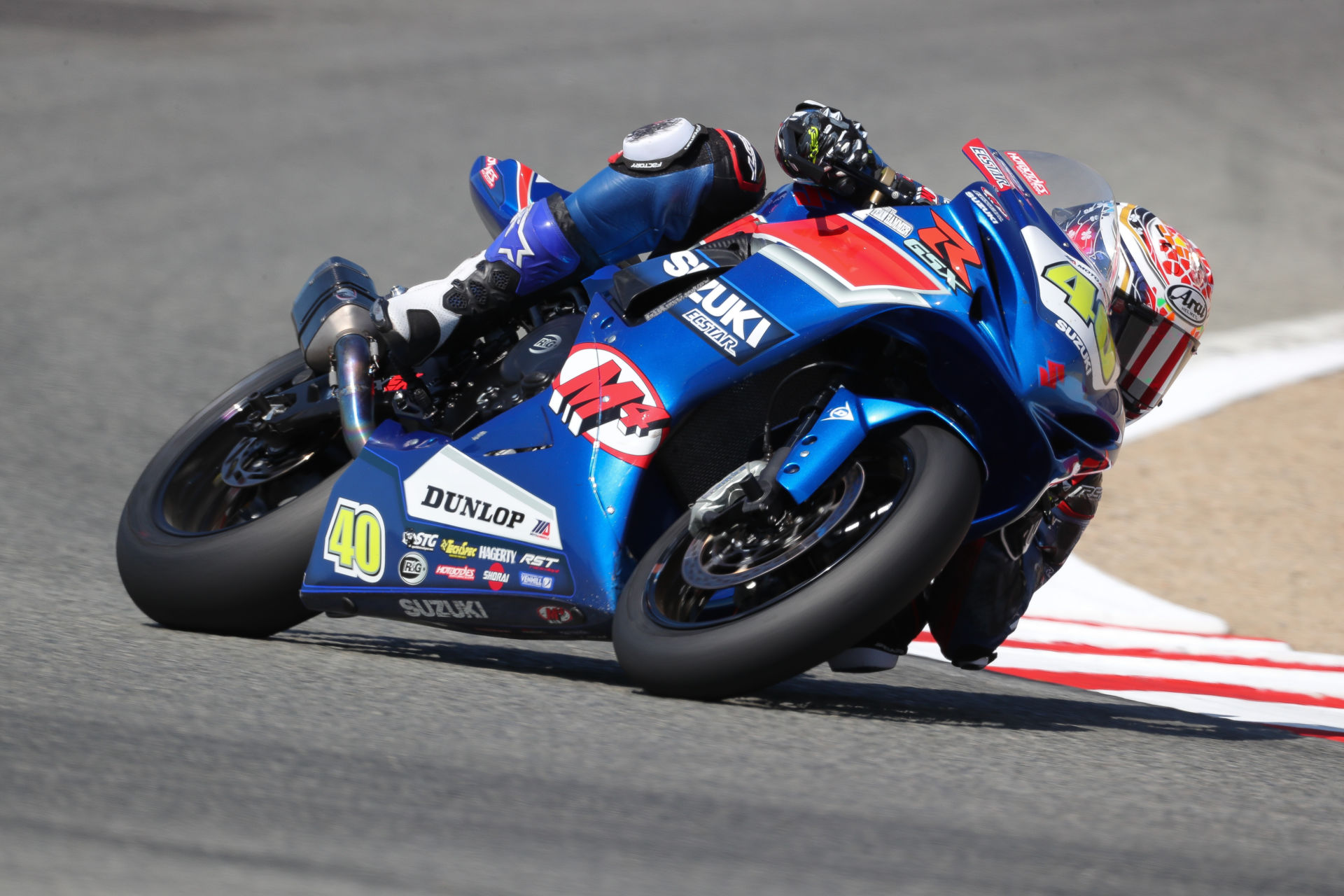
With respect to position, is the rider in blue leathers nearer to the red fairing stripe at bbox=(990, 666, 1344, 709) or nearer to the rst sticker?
the rst sticker

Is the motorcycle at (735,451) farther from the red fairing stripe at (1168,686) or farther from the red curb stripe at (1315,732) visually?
the red fairing stripe at (1168,686)

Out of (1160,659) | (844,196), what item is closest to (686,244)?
(844,196)

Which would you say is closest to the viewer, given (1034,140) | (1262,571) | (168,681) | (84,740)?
(84,740)

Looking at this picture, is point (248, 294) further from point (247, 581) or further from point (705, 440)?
point (705, 440)

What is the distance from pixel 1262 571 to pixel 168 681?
16.0ft

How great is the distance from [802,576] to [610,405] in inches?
22.5

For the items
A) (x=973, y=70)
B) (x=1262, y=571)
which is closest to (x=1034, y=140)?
(x=973, y=70)

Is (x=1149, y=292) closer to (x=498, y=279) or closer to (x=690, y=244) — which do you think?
(x=690, y=244)

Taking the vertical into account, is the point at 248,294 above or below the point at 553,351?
above

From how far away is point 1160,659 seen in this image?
5438 mm

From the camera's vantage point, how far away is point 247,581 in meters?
4.01

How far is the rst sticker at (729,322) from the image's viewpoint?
3533mm

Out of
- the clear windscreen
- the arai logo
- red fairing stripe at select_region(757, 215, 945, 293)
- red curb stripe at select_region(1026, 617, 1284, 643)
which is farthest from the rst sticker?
red curb stripe at select_region(1026, 617, 1284, 643)

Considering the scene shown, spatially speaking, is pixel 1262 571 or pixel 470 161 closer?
pixel 1262 571
